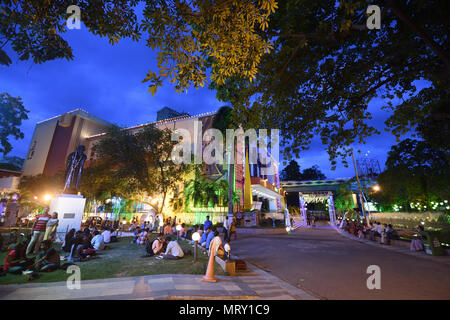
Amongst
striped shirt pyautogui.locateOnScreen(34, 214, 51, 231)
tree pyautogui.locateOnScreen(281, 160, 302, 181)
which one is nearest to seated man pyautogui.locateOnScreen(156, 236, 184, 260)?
striped shirt pyautogui.locateOnScreen(34, 214, 51, 231)

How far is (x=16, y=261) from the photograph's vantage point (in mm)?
5523

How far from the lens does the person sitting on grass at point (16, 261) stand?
17.1 feet

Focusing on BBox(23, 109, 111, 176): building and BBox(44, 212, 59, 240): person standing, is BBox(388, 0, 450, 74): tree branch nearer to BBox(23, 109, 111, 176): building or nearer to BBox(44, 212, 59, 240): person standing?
BBox(44, 212, 59, 240): person standing

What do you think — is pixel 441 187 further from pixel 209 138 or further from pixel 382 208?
pixel 209 138

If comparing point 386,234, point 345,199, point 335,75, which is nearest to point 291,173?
point 345,199

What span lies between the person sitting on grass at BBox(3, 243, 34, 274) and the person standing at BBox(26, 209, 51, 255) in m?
2.41

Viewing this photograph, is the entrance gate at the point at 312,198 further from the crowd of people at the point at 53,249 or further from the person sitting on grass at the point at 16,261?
the person sitting on grass at the point at 16,261

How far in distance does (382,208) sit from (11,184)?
5962cm

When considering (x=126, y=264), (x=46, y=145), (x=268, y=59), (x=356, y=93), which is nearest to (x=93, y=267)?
(x=126, y=264)

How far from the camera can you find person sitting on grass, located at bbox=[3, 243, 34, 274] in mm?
5203

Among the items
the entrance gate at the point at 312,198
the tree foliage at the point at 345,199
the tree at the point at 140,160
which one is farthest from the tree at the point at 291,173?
the tree at the point at 140,160

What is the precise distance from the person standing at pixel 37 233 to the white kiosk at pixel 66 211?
2.41 metres

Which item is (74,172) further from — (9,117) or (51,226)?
(9,117)
